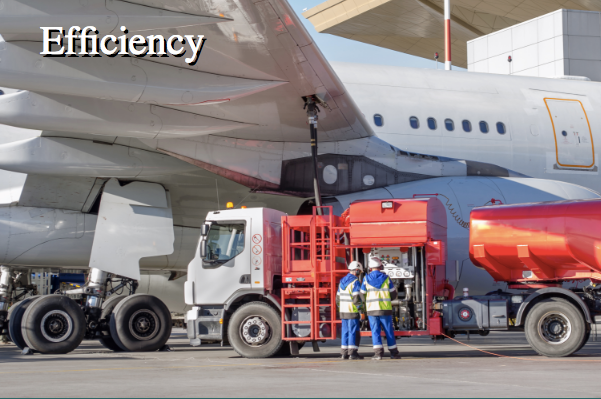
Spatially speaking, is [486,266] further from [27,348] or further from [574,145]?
[27,348]

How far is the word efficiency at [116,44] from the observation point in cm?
1193

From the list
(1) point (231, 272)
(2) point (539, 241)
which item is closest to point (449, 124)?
(2) point (539, 241)

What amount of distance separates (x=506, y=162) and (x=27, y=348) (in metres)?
11.5

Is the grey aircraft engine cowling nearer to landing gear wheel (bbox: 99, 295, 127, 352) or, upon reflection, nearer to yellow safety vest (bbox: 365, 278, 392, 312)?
landing gear wheel (bbox: 99, 295, 127, 352)

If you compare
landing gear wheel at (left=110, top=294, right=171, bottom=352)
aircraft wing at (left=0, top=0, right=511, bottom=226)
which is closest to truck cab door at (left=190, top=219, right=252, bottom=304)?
landing gear wheel at (left=110, top=294, right=171, bottom=352)

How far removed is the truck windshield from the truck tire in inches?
44.5

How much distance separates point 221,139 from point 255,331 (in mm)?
4294

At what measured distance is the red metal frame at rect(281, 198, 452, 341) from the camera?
13.0m

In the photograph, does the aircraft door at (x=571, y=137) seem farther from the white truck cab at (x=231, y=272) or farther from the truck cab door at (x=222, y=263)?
the truck cab door at (x=222, y=263)

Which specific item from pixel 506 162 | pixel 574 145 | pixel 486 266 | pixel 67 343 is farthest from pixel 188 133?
pixel 574 145

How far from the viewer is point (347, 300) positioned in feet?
40.5

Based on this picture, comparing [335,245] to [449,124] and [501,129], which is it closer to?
[449,124]

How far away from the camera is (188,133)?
46.1 feet

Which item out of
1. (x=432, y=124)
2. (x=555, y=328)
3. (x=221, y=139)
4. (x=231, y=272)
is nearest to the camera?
(x=555, y=328)
